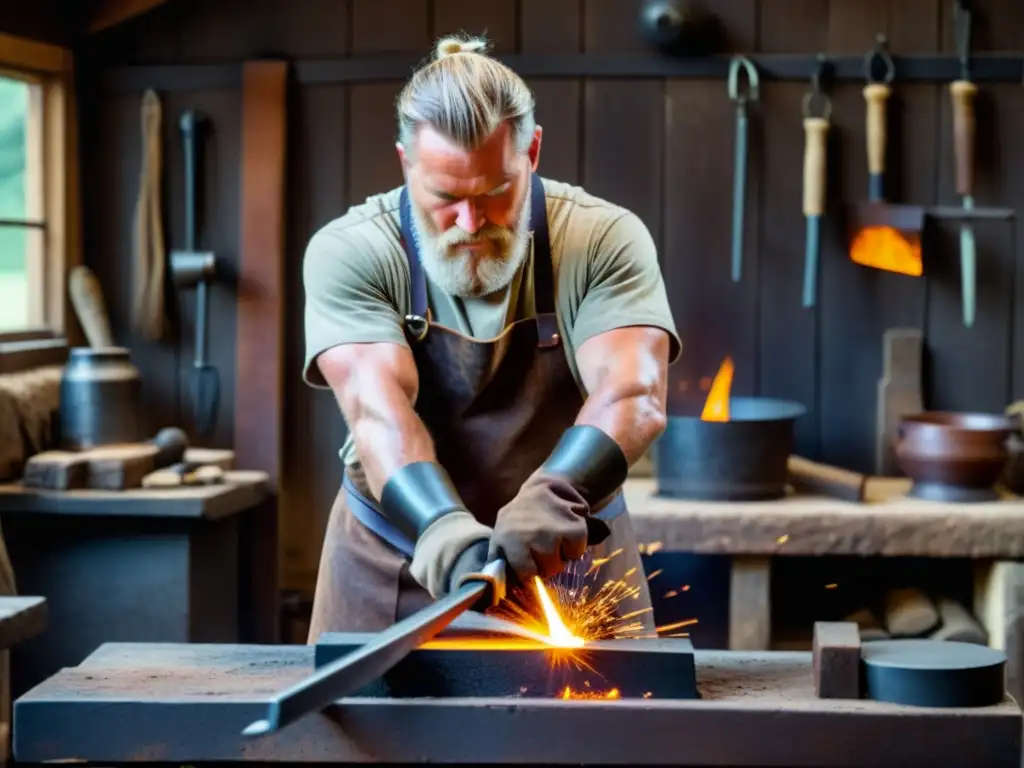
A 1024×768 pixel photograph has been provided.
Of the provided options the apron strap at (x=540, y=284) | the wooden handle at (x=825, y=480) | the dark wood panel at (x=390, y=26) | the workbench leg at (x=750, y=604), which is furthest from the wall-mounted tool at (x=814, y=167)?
the apron strap at (x=540, y=284)

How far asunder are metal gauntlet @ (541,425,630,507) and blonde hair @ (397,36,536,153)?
0.45 meters

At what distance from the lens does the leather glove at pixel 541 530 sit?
74.4 inches

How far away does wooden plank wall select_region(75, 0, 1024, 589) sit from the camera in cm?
391

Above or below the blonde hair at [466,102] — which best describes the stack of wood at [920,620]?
below

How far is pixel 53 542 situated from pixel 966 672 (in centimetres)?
240

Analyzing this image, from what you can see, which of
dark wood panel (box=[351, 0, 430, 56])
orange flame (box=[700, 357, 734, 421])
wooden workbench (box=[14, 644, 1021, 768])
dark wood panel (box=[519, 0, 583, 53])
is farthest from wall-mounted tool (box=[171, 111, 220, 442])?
wooden workbench (box=[14, 644, 1021, 768])

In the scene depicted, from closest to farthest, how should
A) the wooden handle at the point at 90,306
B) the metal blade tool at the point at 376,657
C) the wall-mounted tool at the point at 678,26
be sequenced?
1. the metal blade tool at the point at 376,657
2. the wall-mounted tool at the point at 678,26
3. the wooden handle at the point at 90,306

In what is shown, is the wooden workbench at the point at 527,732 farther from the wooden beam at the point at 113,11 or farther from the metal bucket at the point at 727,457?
the wooden beam at the point at 113,11

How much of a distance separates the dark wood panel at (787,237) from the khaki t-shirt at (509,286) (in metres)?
1.62

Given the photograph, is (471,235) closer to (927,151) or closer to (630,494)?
(630,494)

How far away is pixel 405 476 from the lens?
2053 mm

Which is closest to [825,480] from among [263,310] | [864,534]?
[864,534]

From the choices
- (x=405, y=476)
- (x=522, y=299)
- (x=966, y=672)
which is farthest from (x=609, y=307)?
(x=966, y=672)

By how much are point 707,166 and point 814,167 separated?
0.29 m
